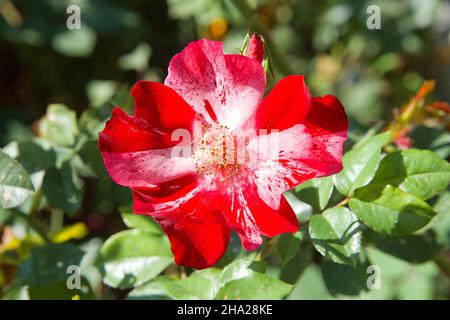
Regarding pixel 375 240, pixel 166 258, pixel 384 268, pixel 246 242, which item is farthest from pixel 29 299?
pixel 384 268

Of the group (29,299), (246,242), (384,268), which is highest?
(246,242)

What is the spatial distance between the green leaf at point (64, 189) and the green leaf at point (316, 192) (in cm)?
45

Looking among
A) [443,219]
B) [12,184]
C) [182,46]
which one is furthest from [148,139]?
[182,46]

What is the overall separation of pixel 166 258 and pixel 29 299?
29cm

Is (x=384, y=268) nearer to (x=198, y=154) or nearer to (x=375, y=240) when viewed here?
(x=375, y=240)

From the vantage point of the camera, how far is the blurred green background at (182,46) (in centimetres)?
196

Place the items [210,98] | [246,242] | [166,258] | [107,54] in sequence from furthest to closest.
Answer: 1. [107,54]
2. [166,258]
3. [210,98]
4. [246,242]

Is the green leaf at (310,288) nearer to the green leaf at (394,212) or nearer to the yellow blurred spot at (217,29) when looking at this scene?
the yellow blurred spot at (217,29)

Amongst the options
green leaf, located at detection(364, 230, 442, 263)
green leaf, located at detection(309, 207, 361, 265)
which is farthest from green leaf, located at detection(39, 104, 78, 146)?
green leaf, located at detection(364, 230, 442, 263)

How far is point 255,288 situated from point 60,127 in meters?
0.62

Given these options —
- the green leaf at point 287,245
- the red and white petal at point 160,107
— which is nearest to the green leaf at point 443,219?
the green leaf at point 287,245

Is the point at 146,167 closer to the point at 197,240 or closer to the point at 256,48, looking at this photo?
the point at 197,240

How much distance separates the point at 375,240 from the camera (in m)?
1.23

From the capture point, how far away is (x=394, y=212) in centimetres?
101
